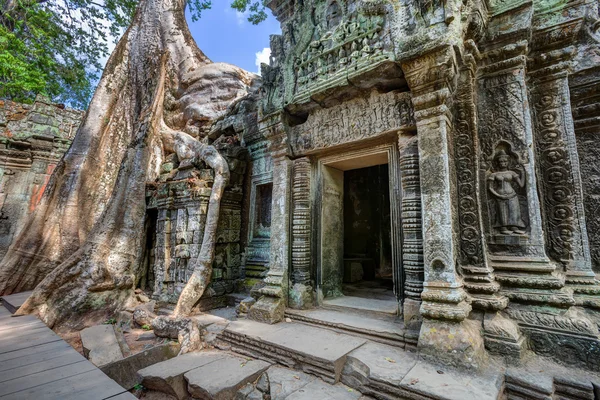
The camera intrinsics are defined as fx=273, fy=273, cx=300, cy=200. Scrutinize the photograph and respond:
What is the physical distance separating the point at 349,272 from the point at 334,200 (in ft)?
8.07

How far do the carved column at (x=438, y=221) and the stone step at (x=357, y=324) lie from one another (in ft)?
1.28

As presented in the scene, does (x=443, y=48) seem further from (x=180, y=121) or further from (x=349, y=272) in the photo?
(x=180, y=121)

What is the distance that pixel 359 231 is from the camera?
766 cm

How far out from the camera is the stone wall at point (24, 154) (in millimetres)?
7918

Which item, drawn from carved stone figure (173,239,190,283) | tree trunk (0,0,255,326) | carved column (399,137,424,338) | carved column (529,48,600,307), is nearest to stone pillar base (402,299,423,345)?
carved column (399,137,424,338)

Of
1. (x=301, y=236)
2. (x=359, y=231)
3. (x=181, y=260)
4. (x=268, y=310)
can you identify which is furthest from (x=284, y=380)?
(x=359, y=231)

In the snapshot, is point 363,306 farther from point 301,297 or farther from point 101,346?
point 101,346

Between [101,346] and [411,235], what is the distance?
14.2ft

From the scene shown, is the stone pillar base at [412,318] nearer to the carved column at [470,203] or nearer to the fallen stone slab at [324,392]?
the carved column at [470,203]

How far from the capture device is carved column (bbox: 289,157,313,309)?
4051 mm

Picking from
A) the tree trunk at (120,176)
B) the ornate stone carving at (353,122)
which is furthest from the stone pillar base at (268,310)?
the ornate stone carving at (353,122)

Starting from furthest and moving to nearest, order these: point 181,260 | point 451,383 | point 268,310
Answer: point 181,260, point 268,310, point 451,383

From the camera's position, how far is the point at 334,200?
4.55 metres

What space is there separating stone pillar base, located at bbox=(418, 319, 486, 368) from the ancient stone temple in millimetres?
12
